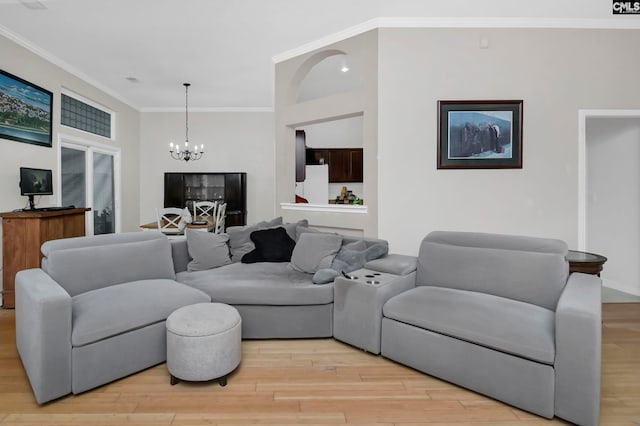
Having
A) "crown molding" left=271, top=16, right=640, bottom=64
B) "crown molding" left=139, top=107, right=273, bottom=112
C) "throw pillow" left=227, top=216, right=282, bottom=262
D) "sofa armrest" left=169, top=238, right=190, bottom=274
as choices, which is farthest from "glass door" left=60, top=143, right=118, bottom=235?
"crown molding" left=271, top=16, right=640, bottom=64

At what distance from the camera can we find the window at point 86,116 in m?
5.29

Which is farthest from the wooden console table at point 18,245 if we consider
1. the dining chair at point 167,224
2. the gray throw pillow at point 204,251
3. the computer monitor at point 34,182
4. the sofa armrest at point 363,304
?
the sofa armrest at point 363,304

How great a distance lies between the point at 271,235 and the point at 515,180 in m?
2.64

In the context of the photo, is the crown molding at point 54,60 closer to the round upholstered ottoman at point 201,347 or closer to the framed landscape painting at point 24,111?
the framed landscape painting at point 24,111

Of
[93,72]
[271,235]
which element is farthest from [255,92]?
[271,235]

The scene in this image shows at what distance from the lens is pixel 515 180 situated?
3807 millimetres

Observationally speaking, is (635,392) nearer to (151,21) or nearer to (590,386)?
(590,386)

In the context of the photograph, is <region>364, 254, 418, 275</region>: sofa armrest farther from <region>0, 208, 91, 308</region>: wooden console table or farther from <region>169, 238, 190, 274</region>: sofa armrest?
<region>0, 208, 91, 308</region>: wooden console table

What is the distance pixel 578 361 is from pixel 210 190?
6.74 meters

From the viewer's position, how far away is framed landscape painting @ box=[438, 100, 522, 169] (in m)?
3.78

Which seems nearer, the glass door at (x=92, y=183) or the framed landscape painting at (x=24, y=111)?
the framed landscape painting at (x=24, y=111)

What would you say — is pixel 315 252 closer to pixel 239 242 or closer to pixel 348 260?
pixel 348 260

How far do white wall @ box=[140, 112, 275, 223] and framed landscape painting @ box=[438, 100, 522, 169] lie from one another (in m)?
4.56

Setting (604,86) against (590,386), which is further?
(604,86)
